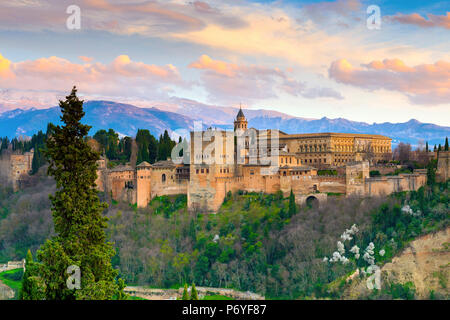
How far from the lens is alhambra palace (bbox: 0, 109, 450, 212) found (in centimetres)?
4031

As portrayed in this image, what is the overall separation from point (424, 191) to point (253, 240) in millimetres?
12953

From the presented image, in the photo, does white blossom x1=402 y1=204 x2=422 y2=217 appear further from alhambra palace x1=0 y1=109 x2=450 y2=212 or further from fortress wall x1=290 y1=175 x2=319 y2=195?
fortress wall x1=290 y1=175 x2=319 y2=195

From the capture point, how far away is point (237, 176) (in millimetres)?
45219

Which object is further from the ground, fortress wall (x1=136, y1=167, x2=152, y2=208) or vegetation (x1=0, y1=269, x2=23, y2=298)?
fortress wall (x1=136, y1=167, x2=152, y2=208)

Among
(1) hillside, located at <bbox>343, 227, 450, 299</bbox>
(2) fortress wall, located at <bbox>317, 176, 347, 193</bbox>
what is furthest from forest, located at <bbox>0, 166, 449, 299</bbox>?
→ (2) fortress wall, located at <bbox>317, 176, 347, 193</bbox>

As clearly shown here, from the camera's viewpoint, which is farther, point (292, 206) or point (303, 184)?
point (303, 184)

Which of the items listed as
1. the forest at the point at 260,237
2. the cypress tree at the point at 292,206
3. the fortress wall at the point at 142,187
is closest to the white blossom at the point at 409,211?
the forest at the point at 260,237

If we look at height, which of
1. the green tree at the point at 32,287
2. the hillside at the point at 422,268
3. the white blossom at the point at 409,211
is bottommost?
the hillside at the point at 422,268

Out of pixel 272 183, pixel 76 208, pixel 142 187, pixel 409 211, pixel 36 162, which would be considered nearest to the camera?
pixel 76 208

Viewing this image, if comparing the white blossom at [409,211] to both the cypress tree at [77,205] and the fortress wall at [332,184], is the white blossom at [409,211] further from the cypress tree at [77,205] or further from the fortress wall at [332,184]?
the cypress tree at [77,205]

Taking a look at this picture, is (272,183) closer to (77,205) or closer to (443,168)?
(443,168)

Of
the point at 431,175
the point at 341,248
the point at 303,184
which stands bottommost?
the point at 341,248

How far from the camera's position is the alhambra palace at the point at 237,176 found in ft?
132

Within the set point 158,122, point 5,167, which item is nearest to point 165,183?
point 5,167
